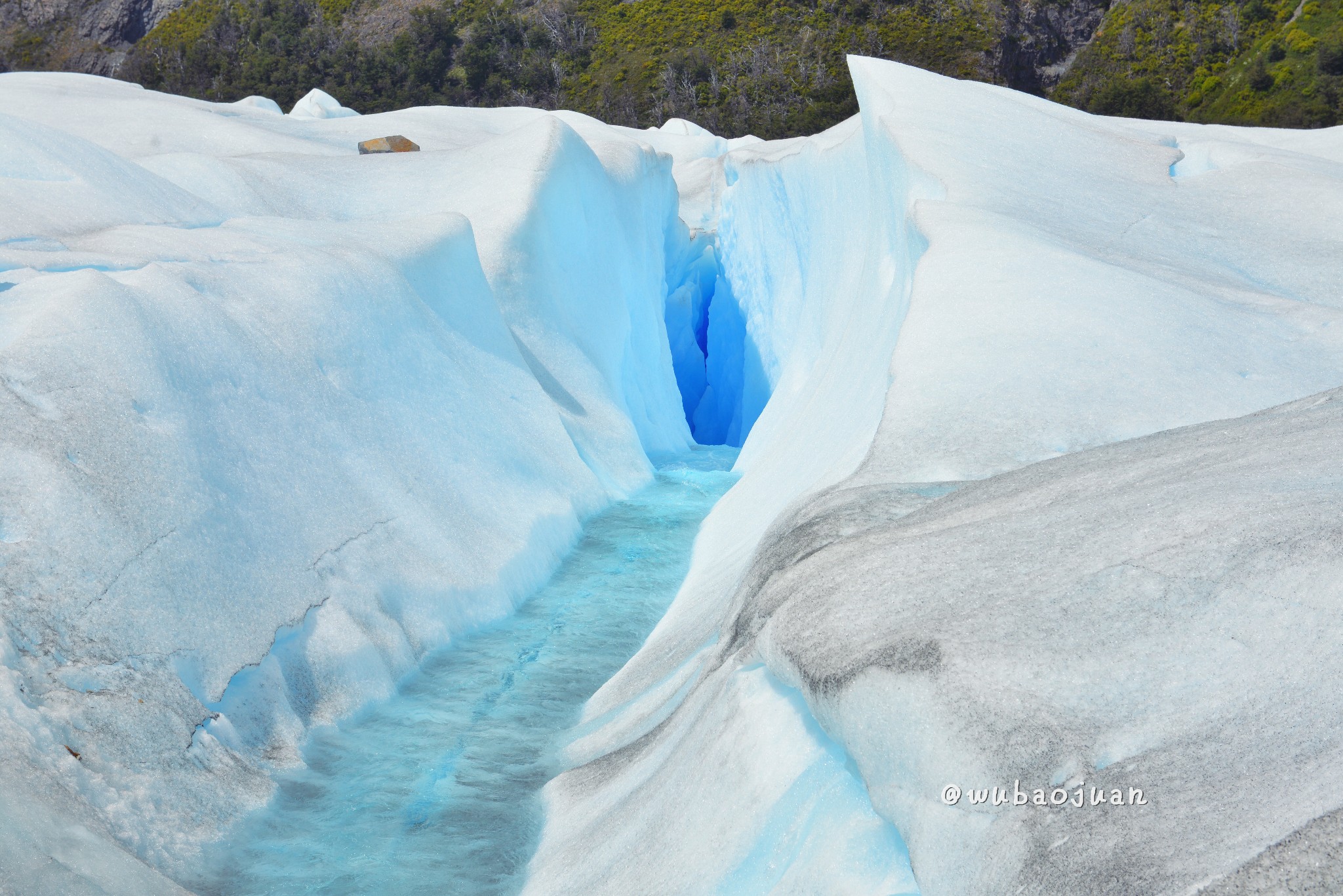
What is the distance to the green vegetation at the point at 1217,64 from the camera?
94.8 feet

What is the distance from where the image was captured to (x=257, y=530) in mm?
4574

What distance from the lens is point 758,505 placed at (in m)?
6.99

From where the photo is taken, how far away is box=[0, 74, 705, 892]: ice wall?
3514 mm

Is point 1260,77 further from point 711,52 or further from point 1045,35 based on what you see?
point 711,52

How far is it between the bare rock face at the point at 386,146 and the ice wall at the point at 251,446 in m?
2.91

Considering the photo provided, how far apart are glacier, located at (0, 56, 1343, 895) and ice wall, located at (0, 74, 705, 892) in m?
0.02

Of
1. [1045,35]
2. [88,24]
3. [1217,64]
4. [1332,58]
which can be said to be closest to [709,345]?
[1332,58]

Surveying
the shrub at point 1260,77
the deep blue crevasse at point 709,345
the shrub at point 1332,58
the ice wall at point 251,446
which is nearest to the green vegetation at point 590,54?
the shrub at point 1260,77

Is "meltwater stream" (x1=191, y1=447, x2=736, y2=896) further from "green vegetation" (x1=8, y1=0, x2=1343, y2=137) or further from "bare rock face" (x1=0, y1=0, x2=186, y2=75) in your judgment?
"bare rock face" (x1=0, y1=0, x2=186, y2=75)

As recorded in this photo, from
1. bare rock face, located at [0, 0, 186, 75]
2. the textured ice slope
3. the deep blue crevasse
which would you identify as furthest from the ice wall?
bare rock face, located at [0, 0, 186, 75]

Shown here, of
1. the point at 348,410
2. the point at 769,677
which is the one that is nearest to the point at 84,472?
the point at 348,410

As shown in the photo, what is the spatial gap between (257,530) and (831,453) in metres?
3.33

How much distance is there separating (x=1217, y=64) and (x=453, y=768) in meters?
41.9

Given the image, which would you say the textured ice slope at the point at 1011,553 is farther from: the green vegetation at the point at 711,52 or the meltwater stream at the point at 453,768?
the green vegetation at the point at 711,52
